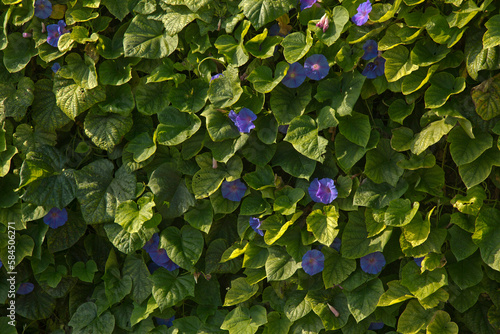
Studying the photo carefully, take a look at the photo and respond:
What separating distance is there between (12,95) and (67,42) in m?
0.45

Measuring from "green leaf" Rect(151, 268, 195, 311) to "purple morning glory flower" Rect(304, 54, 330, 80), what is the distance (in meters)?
1.08

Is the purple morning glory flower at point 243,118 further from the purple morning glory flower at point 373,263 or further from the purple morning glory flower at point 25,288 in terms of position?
the purple morning glory flower at point 25,288

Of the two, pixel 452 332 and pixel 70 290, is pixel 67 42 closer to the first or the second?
pixel 70 290

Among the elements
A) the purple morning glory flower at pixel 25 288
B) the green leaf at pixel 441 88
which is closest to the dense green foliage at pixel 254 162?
the green leaf at pixel 441 88

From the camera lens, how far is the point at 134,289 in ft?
7.65

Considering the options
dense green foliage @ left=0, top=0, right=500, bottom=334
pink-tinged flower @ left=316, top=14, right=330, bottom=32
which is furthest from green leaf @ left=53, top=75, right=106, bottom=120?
pink-tinged flower @ left=316, top=14, right=330, bottom=32

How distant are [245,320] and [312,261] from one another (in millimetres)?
456

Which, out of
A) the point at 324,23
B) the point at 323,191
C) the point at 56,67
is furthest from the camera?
the point at 56,67

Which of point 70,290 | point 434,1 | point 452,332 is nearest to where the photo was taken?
point 434,1

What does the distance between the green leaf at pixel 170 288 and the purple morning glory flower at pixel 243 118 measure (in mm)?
775

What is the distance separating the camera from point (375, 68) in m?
1.85

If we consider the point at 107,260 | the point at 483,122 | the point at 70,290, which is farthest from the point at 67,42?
the point at 483,122

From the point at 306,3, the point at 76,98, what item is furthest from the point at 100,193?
the point at 306,3

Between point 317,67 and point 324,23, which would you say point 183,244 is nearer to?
point 317,67
